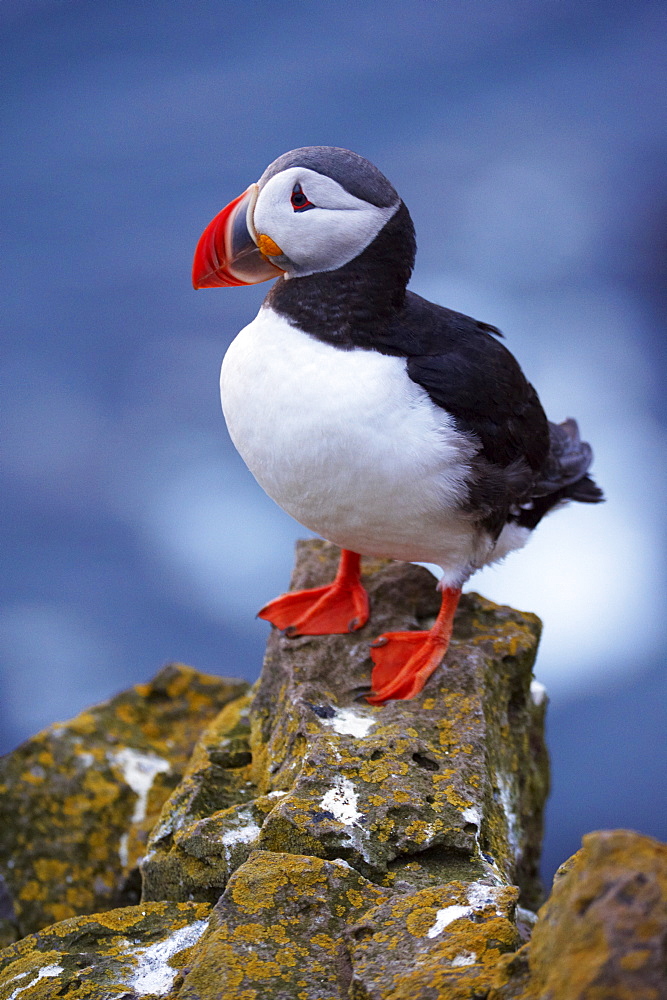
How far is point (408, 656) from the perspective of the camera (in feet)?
9.59

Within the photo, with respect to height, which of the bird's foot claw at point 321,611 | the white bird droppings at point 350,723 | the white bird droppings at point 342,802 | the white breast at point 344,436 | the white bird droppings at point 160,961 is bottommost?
the white bird droppings at point 160,961

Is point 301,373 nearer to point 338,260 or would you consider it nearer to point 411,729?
point 338,260

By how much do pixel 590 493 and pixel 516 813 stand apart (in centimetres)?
137

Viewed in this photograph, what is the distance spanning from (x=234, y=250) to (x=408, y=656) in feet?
4.62

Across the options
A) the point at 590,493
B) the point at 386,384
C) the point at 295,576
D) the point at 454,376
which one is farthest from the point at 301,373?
the point at 590,493

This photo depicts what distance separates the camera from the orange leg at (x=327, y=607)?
3127 mm

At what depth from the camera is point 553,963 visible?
1.29m

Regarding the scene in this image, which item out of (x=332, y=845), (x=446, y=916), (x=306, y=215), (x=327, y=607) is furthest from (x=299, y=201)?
(x=446, y=916)

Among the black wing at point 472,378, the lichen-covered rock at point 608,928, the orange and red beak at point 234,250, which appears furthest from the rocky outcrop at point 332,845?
the orange and red beak at point 234,250

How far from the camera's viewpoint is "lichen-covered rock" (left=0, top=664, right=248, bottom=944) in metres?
2.88

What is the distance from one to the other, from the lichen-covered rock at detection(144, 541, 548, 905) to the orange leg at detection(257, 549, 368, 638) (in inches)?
1.8

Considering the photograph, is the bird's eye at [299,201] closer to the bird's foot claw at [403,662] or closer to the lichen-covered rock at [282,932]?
the bird's foot claw at [403,662]

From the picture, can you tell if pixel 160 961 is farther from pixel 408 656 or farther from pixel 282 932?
pixel 408 656

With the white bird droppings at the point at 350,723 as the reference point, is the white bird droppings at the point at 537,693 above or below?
above
